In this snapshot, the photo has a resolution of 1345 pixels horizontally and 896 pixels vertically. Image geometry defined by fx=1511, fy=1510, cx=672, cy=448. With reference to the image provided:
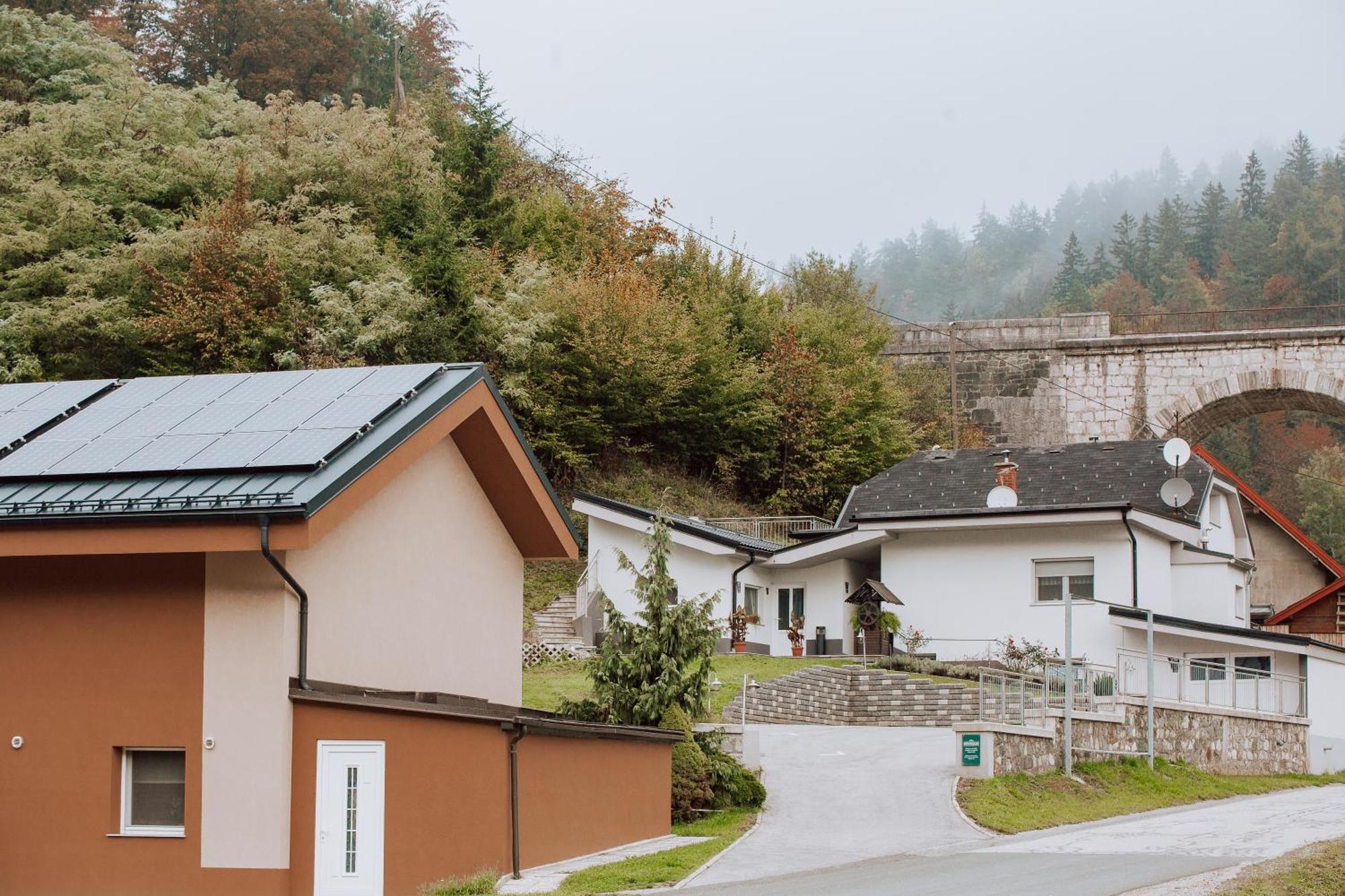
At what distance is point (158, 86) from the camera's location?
5003 cm

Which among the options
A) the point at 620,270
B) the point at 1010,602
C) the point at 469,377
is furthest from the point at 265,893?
the point at 620,270

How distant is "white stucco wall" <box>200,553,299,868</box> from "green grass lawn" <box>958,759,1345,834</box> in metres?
8.96

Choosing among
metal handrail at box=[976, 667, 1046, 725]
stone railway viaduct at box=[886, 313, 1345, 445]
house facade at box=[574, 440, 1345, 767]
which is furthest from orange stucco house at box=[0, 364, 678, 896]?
stone railway viaduct at box=[886, 313, 1345, 445]

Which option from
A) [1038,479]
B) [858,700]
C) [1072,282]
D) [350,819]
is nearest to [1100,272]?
[1072,282]

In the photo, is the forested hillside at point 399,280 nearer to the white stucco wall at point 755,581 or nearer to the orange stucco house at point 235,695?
the white stucco wall at point 755,581

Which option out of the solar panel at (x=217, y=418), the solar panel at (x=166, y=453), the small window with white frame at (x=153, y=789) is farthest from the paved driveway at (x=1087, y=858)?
the solar panel at (x=217, y=418)

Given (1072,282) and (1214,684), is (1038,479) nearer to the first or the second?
(1214,684)

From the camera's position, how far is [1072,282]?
11775 centimetres

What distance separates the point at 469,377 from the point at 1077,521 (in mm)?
19312

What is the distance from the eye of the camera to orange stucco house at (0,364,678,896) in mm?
13555

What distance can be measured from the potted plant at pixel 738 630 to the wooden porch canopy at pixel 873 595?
8.11 ft

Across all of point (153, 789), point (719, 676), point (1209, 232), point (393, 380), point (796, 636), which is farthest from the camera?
point (1209, 232)

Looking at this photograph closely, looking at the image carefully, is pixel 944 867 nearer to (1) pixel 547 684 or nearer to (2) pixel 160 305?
(1) pixel 547 684

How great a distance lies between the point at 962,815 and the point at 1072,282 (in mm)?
104086
